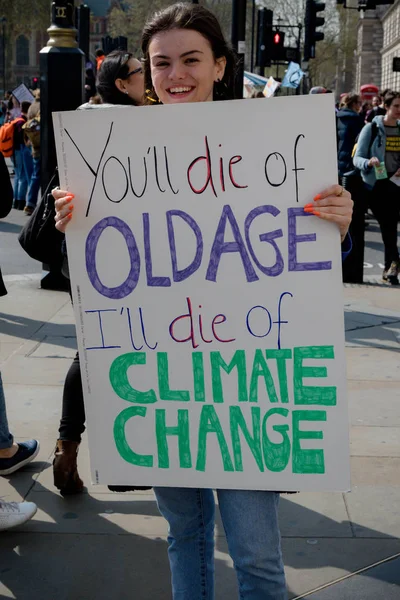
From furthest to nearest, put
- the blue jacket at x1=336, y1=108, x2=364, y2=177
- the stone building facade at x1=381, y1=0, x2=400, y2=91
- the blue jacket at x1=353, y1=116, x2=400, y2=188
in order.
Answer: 1. the stone building facade at x1=381, y1=0, x2=400, y2=91
2. the blue jacket at x1=336, y1=108, x2=364, y2=177
3. the blue jacket at x1=353, y1=116, x2=400, y2=188

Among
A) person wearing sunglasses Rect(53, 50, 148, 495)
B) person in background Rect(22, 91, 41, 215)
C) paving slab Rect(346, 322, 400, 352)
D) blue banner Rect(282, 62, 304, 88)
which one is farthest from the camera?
blue banner Rect(282, 62, 304, 88)

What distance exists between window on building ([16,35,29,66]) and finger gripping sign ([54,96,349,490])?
388ft

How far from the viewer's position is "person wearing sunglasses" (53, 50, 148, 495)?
3.69 m

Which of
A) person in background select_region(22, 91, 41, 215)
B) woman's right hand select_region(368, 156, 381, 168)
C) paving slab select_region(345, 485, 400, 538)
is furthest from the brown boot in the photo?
person in background select_region(22, 91, 41, 215)

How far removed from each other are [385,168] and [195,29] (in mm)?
7183

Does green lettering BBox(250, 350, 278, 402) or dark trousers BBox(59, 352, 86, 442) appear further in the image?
dark trousers BBox(59, 352, 86, 442)

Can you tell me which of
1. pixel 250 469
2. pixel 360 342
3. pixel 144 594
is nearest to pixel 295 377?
pixel 250 469

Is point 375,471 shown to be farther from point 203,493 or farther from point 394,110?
point 394,110

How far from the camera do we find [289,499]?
3773mm

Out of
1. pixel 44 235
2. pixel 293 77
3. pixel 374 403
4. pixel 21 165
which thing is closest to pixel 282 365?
pixel 44 235

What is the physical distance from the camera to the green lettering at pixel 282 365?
230cm

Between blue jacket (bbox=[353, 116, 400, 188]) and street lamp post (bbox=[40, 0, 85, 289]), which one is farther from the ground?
street lamp post (bbox=[40, 0, 85, 289])

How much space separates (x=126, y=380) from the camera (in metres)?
2.38

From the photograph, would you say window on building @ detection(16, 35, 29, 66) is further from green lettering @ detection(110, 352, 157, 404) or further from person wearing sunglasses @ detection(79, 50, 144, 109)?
green lettering @ detection(110, 352, 157, 404)
